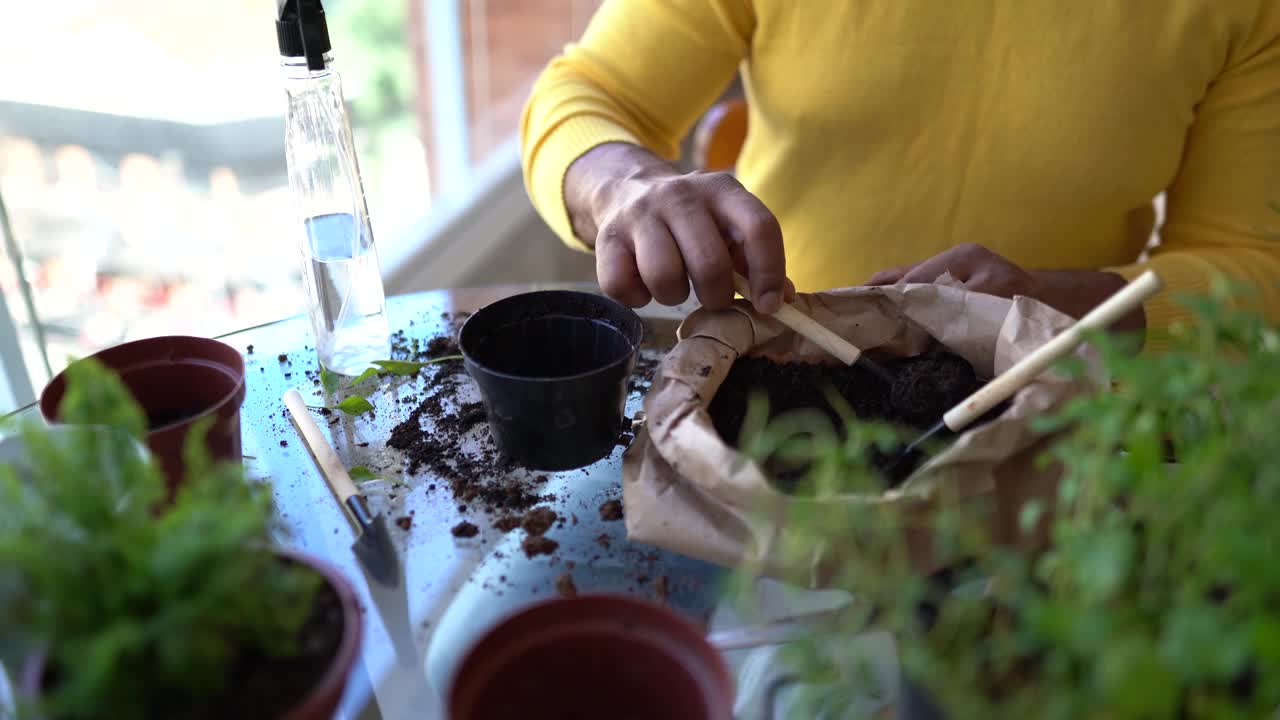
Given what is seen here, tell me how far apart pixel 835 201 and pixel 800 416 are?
0.49 m

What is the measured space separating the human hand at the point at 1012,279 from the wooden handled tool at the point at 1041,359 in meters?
0.19

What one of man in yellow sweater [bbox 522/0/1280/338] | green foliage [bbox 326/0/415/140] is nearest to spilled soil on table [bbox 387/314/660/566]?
man in yellow sweater [bbox 522/0/1280/338]

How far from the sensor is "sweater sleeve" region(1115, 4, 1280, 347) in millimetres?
982

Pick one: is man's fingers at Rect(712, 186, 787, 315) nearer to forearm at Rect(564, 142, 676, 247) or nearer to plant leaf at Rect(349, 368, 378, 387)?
forearm at Rect(564, 142, 676, 247)

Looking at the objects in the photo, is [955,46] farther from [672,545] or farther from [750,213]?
[672,545]

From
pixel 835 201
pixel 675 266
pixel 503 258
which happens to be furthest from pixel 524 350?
pixel 503 258

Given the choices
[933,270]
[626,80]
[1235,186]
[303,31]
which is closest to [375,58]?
[626,80]

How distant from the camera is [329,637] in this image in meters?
0.44

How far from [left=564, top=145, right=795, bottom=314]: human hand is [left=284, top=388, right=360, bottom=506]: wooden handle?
26 cm

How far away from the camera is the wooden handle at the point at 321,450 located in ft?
2.26

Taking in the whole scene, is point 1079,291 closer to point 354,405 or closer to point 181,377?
point 354,405

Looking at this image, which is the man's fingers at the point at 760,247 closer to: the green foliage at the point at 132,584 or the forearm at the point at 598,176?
the forearm at the point at 598,176

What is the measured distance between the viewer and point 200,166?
1.37 metres

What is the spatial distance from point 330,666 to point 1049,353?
0.44m
